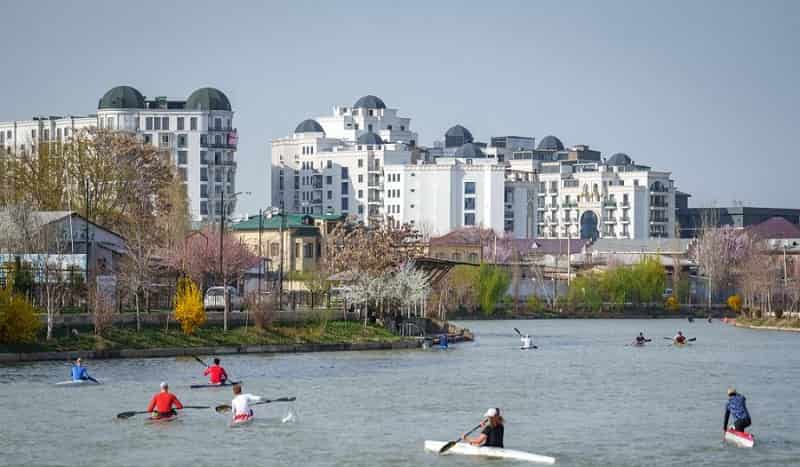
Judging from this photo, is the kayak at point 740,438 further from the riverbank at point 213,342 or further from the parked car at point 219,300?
the parked car at point 219,300

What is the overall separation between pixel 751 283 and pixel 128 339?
8553 centimetres

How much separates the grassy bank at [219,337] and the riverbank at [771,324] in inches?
1786

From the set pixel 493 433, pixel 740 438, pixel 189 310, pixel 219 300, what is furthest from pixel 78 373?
pixel 219 300

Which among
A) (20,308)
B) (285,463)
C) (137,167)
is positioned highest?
(137,167)

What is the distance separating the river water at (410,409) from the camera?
4731 cm

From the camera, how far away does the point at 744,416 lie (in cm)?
4856

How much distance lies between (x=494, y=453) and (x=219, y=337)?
40227 millimetres

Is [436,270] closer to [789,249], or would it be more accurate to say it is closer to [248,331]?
[248,331]

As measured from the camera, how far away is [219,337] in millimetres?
83688

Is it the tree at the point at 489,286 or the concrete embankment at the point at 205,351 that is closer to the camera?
the concrete embankment at the point at 205,351

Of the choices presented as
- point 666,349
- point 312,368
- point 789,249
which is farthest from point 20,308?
point 789,249

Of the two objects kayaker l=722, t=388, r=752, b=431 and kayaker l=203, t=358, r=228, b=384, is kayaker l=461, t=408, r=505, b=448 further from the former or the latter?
kayaker l=203, t=358, r=228, b=384

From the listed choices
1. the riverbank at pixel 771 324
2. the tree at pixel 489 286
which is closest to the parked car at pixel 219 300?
the tree at pixel 489 286

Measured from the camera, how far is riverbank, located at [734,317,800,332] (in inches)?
5020
